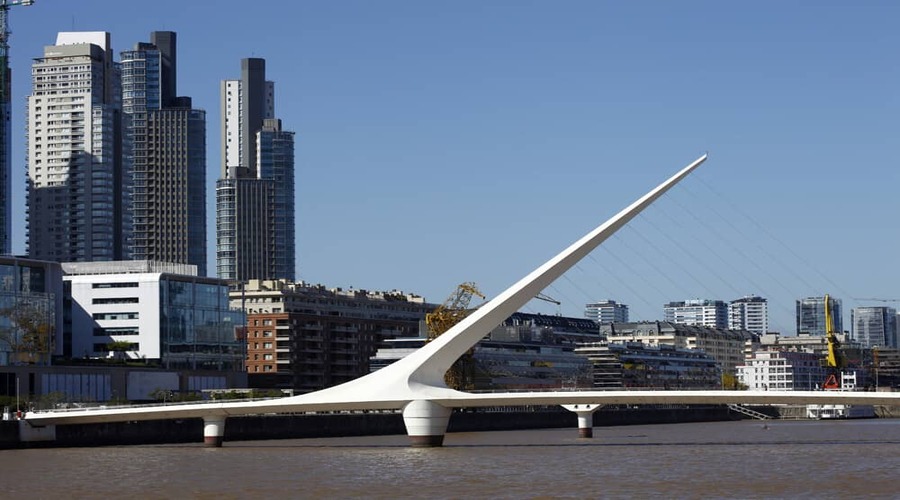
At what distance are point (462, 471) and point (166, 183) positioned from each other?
488ft

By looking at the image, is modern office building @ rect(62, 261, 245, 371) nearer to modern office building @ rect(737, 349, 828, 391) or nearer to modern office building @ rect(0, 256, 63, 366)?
modern office building @ rect(0, 256, 63, 366)

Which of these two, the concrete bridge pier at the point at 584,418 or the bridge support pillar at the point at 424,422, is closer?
the bridge support pillar at the point at 424,422

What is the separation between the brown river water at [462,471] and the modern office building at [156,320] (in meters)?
32.9

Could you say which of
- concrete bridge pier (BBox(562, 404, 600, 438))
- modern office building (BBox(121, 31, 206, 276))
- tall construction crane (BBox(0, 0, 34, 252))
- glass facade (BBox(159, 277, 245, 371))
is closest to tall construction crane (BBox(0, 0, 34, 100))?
tall construction crane (BBox(0, 0, 34, 252))

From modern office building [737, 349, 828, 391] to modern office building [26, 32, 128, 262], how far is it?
2752 inches

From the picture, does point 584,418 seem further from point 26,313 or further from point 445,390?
point 26,313

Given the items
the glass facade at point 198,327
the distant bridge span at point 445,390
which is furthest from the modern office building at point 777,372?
the distant bridge span at point 445,390

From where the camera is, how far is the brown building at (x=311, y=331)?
118m

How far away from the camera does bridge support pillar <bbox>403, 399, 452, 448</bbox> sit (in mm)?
52438

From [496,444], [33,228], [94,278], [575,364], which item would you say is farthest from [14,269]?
[33,228]

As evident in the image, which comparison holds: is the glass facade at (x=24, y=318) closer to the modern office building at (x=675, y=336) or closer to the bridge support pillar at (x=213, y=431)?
the bridge support pillar at (x=213, y=431)

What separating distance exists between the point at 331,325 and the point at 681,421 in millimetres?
27299

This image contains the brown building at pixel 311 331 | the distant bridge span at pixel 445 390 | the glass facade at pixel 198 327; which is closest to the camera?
the distant bridge span at pixel 445 390

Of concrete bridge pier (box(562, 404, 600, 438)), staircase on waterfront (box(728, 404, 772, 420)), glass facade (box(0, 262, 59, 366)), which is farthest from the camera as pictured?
staircase on waterfront (box(728, 404, 772, 420))
